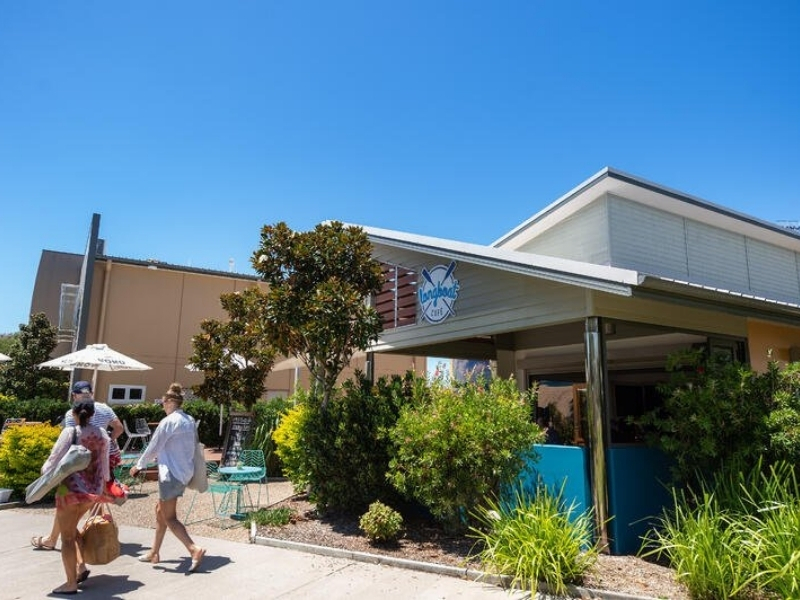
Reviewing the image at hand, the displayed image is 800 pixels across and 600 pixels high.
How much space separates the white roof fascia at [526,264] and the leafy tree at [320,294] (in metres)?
1.08

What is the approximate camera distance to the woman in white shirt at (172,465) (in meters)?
5.48

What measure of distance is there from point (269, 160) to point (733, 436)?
33.1 ft

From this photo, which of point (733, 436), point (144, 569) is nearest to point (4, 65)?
point (144, 569)

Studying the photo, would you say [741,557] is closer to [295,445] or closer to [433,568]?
[433,568]

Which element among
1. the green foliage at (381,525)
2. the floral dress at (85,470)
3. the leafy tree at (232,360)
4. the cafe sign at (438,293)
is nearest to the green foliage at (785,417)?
the green foliage at (381,525)

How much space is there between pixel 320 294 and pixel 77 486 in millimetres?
4084

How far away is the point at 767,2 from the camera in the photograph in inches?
362

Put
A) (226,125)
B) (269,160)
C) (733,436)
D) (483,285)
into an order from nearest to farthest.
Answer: (733,436), (483,285), (226,125), (269,160)

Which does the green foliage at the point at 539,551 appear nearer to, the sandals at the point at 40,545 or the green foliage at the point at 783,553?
the green foliage at the point at 783,553

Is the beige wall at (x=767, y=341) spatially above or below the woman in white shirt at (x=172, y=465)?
above

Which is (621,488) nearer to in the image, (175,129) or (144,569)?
(144,569)

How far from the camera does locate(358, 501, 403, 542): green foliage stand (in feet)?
21.5

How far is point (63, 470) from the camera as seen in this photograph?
4.82m

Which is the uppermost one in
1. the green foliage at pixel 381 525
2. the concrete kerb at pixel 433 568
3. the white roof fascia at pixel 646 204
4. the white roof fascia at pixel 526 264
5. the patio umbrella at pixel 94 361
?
the white roof fascia at pixel 646 204
